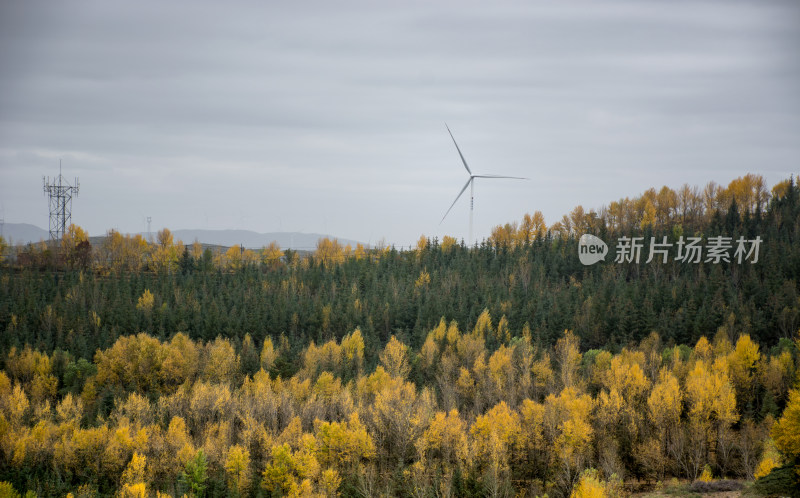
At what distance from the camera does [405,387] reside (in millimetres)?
116062

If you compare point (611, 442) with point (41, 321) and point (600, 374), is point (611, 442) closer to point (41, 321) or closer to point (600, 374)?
point (600, 374)

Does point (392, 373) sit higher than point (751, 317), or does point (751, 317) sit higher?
point (751, 317)

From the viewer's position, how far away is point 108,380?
129625 mm

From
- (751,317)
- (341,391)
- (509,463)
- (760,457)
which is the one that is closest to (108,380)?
(341,391)

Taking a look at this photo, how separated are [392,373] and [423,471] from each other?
50.1 meters

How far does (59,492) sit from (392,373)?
62449 mm

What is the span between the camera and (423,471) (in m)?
80.5

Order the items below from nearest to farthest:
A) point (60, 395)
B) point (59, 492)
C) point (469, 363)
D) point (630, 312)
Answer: point (59, 492) < point (60, 395) < point (469, 363) < point (630, 312)

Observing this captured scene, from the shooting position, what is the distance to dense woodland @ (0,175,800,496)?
79.4 metres

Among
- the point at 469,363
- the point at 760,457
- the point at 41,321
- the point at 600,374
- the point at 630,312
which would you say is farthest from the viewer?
the point at 41,321

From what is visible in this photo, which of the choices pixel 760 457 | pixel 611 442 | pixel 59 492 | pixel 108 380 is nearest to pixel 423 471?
pixel 611 442

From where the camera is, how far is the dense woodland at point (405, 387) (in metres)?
79.4

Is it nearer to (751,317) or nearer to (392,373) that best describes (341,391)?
(392,373)

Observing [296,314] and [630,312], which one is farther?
[296,314]
